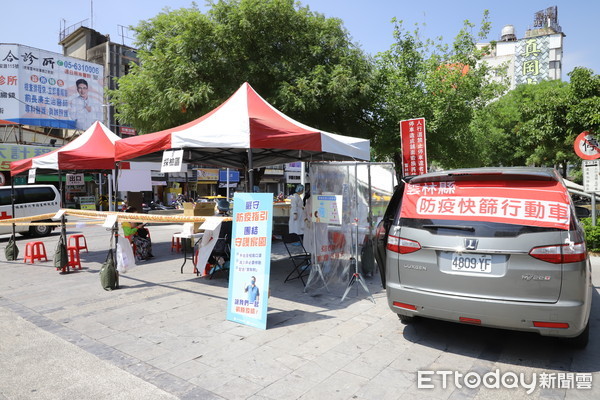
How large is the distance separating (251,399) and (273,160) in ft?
23.9

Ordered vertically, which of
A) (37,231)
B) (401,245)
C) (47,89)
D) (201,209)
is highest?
(47,89)

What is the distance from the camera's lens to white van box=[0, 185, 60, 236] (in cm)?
1424

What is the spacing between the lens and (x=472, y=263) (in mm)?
3453

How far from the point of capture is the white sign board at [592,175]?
9.53 m

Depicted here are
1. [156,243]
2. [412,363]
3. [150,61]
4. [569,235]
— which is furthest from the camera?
[156,243]

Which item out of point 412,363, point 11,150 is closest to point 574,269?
point 412,363

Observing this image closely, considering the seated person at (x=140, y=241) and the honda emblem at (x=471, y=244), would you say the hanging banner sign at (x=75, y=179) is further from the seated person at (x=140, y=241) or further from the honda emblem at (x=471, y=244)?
the honda emblem at (x=471, y=244)

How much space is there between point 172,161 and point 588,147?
990 centimetres

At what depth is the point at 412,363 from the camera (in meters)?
3.63

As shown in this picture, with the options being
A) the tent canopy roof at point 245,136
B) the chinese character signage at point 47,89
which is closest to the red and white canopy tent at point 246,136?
the tent canopy roof at point 245,136

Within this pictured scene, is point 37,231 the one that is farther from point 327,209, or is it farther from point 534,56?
point 534,56

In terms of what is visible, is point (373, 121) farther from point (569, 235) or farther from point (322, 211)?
point (569, 235)

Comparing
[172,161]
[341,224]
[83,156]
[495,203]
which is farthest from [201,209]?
[495,203]

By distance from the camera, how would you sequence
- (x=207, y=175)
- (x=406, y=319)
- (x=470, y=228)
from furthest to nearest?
(x=207, y=175)
(x=406, y=319)
(x=470, y=228)
